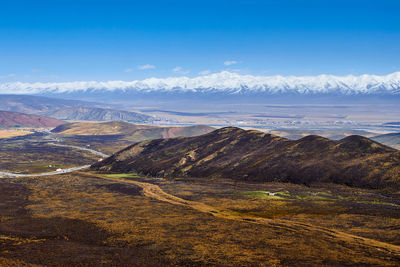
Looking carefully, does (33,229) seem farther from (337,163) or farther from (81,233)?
(337,163)

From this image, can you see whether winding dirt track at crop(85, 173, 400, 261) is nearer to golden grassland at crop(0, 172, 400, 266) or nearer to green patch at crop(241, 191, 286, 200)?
golden grassland at crop(0, 172, 400, 266)

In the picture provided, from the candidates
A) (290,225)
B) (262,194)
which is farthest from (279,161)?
(290,225)

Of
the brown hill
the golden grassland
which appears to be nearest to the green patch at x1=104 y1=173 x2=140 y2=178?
the brown hill

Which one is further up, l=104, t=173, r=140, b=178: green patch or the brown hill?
the brown hill

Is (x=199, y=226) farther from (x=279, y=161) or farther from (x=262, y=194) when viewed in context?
(x=279, y=161)

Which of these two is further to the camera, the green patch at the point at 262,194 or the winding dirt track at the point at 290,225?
the green patch at the point at 262,194

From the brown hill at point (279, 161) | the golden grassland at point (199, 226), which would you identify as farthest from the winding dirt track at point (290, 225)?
the brown hill at point (279, 161)

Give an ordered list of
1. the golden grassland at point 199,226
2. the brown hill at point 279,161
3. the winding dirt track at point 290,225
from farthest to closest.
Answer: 1. the brown hill at point 279,161
2. the winding dirt track at point 290,225
3. the golden grassland at point 199,226

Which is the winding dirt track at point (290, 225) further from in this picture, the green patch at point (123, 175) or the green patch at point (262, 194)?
the green patch at point (123, 175)
